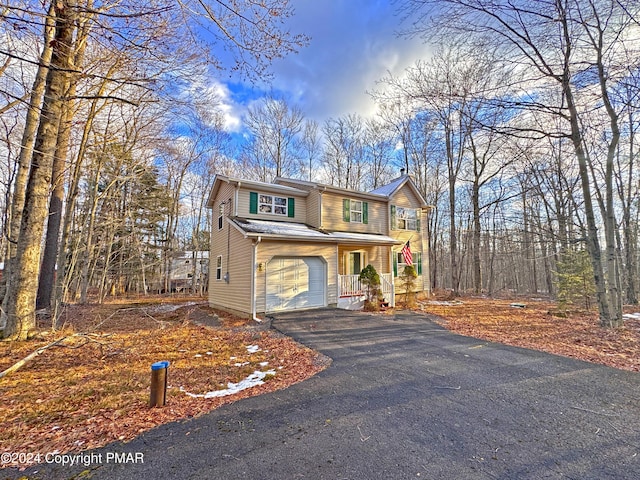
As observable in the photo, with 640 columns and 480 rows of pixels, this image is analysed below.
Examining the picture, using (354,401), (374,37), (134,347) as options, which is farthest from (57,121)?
(354,401)

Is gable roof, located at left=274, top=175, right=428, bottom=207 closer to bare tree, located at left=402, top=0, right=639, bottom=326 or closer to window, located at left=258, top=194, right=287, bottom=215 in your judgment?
window, located at left=258, top=194, right=287, bottom=215

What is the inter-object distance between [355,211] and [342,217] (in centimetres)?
97

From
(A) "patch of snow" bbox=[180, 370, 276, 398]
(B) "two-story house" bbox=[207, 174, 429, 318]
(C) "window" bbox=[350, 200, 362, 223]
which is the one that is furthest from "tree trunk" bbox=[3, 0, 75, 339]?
(C) "window" bbox=[350, 200, 362, 223]

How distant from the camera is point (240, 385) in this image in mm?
4395

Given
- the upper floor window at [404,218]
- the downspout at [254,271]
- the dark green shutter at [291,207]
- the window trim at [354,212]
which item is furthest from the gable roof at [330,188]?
the downspout at [254,271]

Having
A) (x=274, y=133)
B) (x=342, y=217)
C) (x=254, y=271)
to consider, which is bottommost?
(x=254, y=271)

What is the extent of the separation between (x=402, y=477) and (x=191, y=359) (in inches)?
181

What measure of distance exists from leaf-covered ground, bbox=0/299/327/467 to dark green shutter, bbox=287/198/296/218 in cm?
669

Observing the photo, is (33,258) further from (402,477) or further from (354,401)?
(402,477)

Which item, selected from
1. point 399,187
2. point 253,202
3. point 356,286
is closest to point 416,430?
point 356,286

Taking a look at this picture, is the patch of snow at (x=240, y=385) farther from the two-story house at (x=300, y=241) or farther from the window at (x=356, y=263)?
the window at (x=356, y=263)

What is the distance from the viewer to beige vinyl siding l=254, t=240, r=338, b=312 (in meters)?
9.95

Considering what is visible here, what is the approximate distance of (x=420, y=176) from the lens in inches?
925

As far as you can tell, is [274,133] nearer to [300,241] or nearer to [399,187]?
[399,187]
